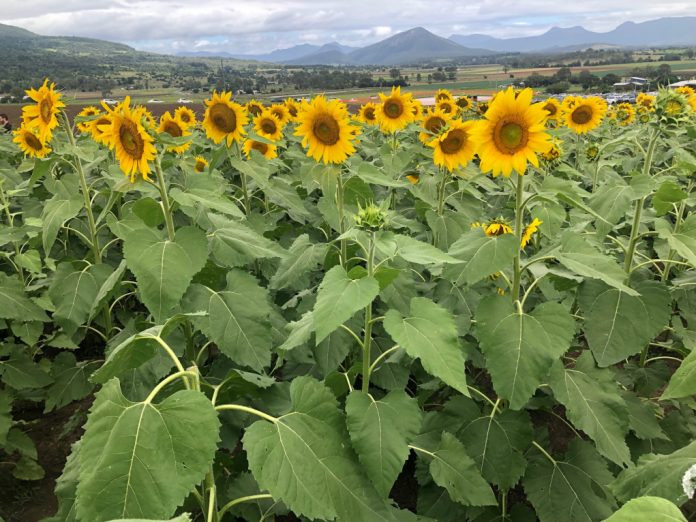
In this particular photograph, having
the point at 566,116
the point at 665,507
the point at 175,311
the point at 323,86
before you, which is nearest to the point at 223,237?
the point at 175,311

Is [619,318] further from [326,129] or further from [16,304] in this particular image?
[16,304]

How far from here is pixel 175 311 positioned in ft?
9.15

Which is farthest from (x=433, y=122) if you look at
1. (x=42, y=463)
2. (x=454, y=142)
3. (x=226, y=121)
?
(x=42, y=463)

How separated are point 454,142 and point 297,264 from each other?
6.52 feet

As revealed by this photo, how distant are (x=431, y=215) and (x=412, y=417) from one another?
2.37 meters

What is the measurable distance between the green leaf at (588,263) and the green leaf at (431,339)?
761mm

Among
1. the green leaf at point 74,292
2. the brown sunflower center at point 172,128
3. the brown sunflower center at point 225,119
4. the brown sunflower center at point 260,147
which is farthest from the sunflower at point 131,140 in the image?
the brown sunflower center at point 172,128

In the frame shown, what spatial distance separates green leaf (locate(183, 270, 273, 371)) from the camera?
8.30ft

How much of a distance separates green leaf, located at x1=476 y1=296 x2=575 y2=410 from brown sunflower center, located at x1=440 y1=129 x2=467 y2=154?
2.39 metres

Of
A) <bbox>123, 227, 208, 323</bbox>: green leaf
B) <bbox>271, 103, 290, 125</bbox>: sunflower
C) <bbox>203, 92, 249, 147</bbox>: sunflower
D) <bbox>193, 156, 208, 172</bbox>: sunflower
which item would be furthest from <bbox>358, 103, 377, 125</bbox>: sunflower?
<bbox>123, 227, 208, 323</bbox>: green leaf

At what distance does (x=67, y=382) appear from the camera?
386cm

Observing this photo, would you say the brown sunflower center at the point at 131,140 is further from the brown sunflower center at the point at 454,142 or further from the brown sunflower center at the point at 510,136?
the brown sunflower center at the point at 454,142

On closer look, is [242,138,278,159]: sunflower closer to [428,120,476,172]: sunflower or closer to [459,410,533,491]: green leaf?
[428,120,476,172]: sunflower

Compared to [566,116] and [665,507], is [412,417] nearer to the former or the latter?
[665,507]
